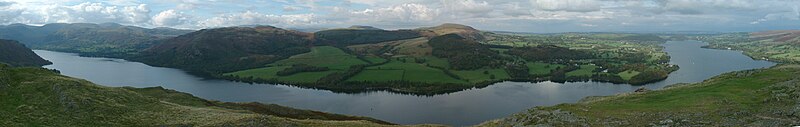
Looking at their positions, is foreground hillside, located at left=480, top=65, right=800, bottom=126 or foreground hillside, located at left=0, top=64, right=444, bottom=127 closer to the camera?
foreground hillside, located at left=480, top=65, right=800, bottom=126

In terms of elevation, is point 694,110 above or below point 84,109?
above

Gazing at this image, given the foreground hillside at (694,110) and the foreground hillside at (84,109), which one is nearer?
the foreground hillside at (694,110)

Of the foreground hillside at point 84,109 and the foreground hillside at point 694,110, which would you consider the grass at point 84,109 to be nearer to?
the foreground hillside at point 84,109

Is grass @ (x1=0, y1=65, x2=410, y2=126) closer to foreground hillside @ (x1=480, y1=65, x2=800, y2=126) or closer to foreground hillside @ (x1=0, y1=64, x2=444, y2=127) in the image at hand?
foreground hillside @ (x1=0, y1=64, x2=444, y2=127)

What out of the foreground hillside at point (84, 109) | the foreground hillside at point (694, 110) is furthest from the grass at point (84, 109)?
the foreground hillside at point (694, 110)

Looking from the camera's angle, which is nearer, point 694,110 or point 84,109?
point 694,110

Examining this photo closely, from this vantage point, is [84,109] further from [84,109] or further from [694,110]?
[694,110]

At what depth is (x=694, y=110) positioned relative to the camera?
53.6 metres

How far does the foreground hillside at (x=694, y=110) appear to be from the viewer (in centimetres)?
4822

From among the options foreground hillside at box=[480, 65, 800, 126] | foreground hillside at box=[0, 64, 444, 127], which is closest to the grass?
foreground hillside at box=[0, 64, 444, 127]

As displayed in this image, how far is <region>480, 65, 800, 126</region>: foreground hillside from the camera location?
48219mm

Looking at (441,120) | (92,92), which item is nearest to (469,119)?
(441,120)

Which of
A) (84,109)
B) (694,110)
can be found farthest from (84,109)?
(694,110)

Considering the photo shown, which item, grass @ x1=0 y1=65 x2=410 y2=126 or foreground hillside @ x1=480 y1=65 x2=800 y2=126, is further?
grass @ x1=0 y1=65 x2=410 y2=126
